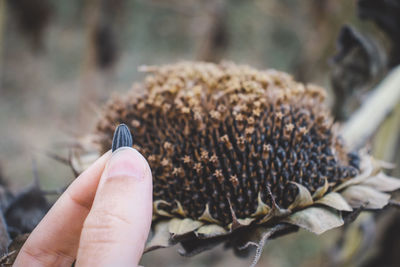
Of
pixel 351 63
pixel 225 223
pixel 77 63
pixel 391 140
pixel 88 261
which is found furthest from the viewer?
pixel 77 63

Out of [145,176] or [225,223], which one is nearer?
[145,176]

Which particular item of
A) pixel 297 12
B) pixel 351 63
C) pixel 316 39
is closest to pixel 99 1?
pixel 316 39

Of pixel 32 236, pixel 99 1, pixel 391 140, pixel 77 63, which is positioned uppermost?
pixel 99 1

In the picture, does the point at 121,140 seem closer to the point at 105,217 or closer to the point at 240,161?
the point at 105,217

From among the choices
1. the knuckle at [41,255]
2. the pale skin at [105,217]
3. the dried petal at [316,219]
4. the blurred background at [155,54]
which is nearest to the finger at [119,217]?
the pale skin at [105,217]

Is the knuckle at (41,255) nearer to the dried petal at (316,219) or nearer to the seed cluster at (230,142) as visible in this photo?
the seed cluster at (230,142)

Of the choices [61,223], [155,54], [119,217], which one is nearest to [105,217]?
[119,217]

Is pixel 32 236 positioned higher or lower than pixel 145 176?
lower

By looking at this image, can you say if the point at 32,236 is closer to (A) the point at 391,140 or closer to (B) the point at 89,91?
(A) the point at 391,140
